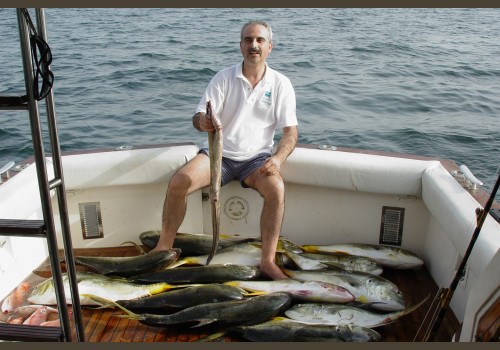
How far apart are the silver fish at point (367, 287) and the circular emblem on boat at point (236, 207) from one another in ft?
2.73

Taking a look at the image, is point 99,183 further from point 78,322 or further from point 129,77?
point 129,77

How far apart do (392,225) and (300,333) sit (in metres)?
1.48

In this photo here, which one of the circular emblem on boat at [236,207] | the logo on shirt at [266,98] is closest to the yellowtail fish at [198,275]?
the circular emblem on boat at [236,207]

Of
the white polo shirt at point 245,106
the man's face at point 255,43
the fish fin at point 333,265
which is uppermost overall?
the man's face at point 255,43

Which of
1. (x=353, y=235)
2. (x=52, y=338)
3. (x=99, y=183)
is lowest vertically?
(x=353, y=235)

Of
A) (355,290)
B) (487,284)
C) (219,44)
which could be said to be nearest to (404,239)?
(355,290)

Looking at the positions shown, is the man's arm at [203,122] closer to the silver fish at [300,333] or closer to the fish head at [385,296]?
the silver fish at [300,333]

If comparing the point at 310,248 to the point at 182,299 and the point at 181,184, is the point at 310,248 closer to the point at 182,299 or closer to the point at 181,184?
the point at 181,184

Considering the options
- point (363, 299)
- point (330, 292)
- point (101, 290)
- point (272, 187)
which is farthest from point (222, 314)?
point (272, 187)

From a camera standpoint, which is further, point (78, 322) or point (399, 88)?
point (399, 88)

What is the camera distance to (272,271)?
11.1ft

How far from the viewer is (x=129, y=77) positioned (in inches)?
480

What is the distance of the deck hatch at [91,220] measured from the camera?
3.92 m

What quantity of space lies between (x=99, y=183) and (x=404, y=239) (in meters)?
2.36
